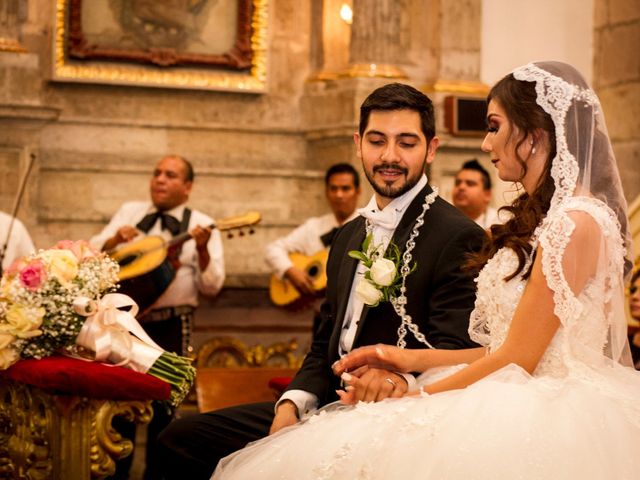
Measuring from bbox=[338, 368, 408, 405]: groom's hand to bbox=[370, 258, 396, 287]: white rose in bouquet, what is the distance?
371 mm

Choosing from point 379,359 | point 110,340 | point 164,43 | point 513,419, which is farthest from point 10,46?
point 513,419

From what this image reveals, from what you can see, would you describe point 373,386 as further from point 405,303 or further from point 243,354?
point 243,354

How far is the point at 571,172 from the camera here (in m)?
3.27

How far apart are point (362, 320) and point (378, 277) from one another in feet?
0.58

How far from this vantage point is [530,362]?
320 cm

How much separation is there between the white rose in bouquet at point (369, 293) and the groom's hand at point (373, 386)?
0.34 m

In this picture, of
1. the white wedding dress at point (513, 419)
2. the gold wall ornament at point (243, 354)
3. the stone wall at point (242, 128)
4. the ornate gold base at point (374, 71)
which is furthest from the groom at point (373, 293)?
the ornate gold base at point (374, 71)

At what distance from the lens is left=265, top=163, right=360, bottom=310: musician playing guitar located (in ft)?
24.6

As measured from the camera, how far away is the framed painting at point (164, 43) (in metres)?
8.65

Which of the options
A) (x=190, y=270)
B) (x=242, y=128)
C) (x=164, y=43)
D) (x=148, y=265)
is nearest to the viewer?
(x=148, y=265)

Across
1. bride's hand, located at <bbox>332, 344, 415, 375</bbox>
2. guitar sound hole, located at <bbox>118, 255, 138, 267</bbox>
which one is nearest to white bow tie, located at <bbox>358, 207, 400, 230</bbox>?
bride's hand, located at <bbox>332, 344, 415, 375</bbox>

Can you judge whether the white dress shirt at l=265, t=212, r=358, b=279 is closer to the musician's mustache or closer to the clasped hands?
the musician's mustache

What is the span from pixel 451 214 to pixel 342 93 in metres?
4.77

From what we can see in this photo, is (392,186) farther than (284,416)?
Yes
